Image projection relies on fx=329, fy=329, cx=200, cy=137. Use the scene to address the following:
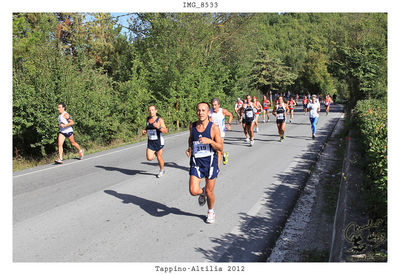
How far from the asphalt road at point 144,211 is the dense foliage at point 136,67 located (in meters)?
3.71

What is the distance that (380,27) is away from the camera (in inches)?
945

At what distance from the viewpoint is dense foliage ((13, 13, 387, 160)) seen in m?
12.4

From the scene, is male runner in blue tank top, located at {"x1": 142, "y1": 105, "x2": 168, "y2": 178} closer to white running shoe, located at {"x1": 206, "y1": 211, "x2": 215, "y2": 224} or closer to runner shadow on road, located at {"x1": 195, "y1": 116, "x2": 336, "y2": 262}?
runner shadow on road, located at {"x1": 195, "y1": 116, "x2": 336, "y2": 262}

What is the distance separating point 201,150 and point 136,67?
12.1 meters

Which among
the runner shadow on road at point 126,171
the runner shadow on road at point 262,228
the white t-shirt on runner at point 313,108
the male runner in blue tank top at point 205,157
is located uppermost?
the white t-shirt on runner at point 313,108

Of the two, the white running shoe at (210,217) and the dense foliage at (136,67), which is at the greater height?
the dense foliage at (136,67)

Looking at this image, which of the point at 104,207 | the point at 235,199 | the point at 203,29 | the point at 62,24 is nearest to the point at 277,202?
the point at 235,199

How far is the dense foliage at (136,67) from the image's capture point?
1245cm

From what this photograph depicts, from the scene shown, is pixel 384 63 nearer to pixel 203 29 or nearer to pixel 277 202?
pixel 203 29

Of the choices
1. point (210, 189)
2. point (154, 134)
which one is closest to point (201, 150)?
point (210, 189)

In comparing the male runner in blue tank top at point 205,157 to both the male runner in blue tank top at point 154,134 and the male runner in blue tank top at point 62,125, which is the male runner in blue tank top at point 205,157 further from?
the male runner in blue tank top at point 62,125

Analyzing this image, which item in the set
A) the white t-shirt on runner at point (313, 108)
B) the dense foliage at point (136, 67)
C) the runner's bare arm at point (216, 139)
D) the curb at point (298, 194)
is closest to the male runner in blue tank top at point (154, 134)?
the runner's bare arm at point (216, 139)

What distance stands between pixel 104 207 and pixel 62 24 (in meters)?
24.8

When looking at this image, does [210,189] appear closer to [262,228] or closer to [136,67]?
[262,228]
